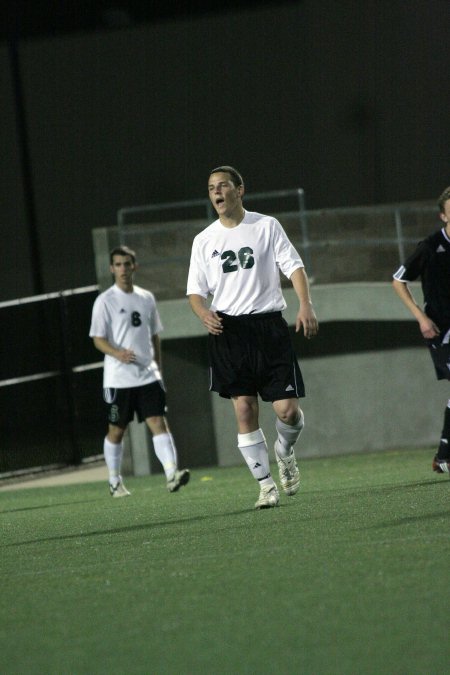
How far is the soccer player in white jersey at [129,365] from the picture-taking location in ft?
39.0

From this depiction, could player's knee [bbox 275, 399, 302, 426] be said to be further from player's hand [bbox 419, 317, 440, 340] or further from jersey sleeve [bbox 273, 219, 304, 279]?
player's hand [bbox 419, 317, 440, 340]

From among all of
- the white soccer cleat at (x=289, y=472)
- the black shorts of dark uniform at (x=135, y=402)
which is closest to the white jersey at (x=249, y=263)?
the white soccer cleat at (x=289, y=472)

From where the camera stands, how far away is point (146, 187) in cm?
3431

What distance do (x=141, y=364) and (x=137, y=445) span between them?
20.6ft

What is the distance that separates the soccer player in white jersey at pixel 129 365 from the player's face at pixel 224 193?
3794mm

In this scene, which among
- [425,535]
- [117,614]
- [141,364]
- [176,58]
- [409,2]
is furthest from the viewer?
[176,58]

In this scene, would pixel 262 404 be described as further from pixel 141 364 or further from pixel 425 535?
pixel 425 535

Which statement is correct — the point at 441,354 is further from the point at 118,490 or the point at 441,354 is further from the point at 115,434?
the point at 118,490

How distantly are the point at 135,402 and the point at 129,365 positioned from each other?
341 mm

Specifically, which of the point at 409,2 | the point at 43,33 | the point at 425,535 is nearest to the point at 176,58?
the point at 43,33

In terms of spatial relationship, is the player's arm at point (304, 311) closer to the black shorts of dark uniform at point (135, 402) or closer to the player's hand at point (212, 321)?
the player's hand at point (212, 321)

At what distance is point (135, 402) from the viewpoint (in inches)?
478

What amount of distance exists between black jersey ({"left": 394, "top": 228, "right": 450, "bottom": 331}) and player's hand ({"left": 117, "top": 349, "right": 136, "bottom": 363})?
123 inches

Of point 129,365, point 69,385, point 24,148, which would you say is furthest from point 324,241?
point 24,148
